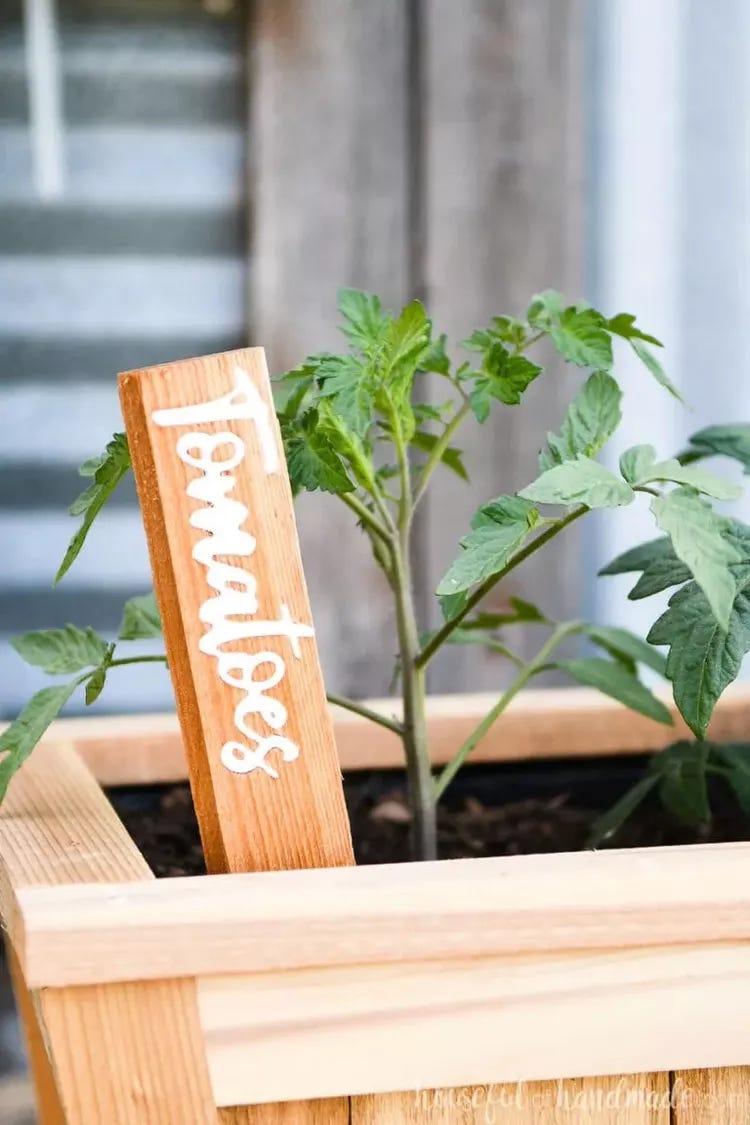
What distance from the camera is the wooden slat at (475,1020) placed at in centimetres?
45

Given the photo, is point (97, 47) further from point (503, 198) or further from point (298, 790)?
point (298, 790)

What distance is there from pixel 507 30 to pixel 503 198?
19cm

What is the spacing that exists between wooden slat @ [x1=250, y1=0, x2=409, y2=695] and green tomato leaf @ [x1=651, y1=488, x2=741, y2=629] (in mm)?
1015

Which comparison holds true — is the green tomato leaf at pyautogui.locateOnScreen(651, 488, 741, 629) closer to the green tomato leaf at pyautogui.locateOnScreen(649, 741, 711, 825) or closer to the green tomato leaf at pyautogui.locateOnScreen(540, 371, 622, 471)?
the green tomato leaf at pyautogui.locateOnScreen(540, 371, 622, 471)

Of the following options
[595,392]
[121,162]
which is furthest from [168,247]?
[595,392]

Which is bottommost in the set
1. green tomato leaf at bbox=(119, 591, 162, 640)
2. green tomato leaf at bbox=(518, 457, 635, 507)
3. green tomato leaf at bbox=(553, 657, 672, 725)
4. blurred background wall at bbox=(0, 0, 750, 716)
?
green tomato leaf at bbox=(553, 657, 672, 725)

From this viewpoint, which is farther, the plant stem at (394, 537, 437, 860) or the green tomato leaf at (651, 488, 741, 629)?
the plant stem at (394, 537, 437, 860)

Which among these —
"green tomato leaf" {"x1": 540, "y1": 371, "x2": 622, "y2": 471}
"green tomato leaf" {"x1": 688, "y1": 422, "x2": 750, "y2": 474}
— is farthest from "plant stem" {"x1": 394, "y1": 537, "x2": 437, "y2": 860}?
"green tomato leaf" {"x1": 688, "y1": 422, "x2": 750, "y2": 474}

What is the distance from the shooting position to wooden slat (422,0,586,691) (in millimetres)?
1405

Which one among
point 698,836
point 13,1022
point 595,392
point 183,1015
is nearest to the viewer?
point 183,1015

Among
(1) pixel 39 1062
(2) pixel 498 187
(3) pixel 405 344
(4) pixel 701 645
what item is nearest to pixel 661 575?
(4) pixel 701 645

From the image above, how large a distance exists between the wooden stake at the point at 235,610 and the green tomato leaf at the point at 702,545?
16 centimetres

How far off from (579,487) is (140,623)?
0.98ft

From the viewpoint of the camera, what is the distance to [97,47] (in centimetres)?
145
